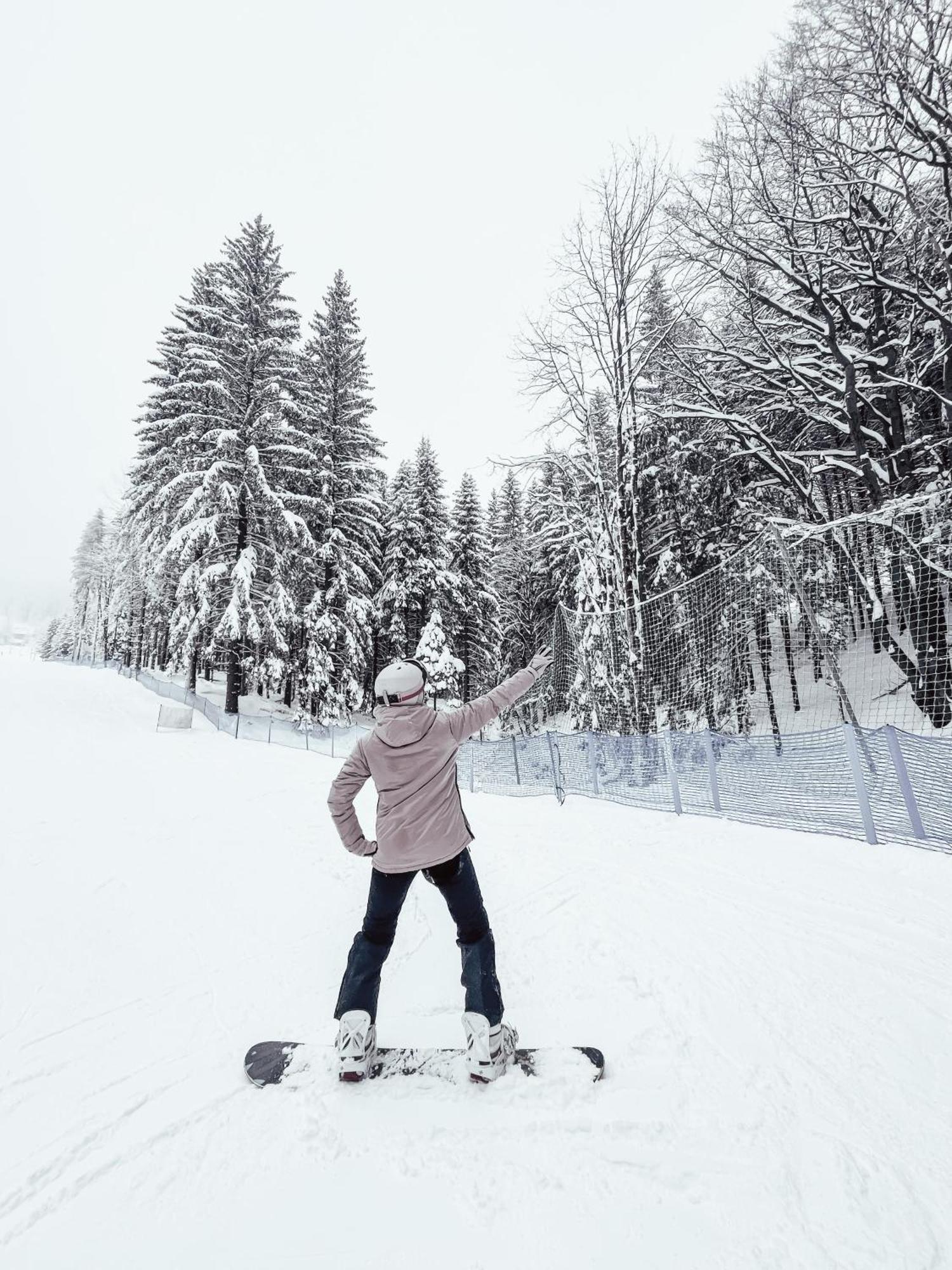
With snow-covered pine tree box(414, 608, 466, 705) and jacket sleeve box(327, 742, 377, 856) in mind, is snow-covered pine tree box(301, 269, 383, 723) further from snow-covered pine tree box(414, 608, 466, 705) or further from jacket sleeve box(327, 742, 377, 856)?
jacket sleeve box(327, 742, 377, 856)

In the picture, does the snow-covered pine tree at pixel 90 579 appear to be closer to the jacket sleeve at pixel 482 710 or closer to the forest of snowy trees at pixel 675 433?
the forest of snowy trees at pixel 675 433

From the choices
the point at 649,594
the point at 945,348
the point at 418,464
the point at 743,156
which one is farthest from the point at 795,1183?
the point at 418,464

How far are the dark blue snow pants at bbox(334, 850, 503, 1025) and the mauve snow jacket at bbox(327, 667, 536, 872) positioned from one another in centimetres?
8

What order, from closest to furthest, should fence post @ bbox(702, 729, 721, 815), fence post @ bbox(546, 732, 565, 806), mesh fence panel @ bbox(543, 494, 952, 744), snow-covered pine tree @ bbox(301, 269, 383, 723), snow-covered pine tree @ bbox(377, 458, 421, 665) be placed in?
fence post @ bbox(702, 729, 721, 815)
mesh fence panel @ bbox(543, 494, 952, 744)
fence post @ bbox(546, 732, 565, 806)
snow-covered pine tree @ bbox(301, 269, 383, 723)
snow-covered pine tree @ bbox(377, 458, 421, 665)

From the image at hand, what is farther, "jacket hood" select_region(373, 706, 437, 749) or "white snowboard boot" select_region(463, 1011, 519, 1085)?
"jacket hood" select_region(373, 706, 437, 749)

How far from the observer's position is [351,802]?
2.61 metres

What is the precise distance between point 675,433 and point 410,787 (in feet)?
58.6

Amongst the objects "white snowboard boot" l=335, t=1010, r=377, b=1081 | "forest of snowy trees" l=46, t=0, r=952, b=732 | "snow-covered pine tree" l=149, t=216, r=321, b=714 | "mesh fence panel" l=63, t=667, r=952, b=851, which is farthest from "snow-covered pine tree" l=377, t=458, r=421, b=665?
"white snowboard boot" l=335, t=1010, r=377, b=1081

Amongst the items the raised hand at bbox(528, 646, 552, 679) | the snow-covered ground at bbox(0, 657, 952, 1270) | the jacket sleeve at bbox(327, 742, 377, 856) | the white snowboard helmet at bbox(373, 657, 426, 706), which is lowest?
the snow-covered ground at bbox(0, 657, 952, 1270)

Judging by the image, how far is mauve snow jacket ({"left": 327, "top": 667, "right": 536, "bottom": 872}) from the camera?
246 cm

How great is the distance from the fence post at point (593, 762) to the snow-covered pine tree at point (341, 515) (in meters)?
13.5

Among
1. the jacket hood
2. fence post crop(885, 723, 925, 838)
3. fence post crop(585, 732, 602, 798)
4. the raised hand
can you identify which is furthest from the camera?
fence post crop(585, 732, 602, 798)

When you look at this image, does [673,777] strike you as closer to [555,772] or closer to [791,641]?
[555,772]

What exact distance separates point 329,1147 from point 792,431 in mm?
16680
